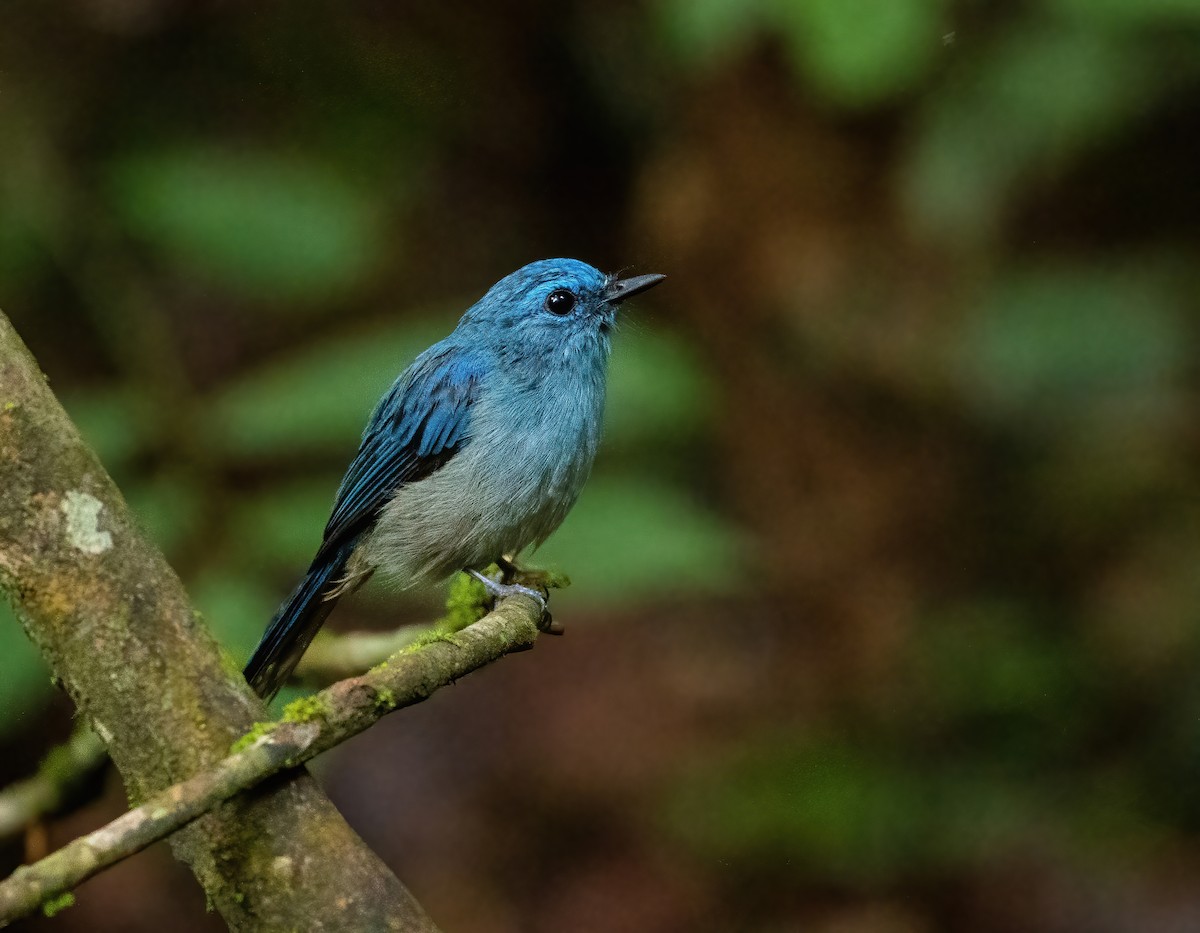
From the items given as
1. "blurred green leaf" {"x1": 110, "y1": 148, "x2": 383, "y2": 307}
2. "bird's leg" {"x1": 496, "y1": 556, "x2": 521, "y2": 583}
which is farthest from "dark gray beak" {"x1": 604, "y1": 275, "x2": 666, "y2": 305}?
"blurred green leaf" {"x1": 110, "y1": 148, "x2": 383, "y2": 307}

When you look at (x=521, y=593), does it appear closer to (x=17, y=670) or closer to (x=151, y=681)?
(x=17, y=670)

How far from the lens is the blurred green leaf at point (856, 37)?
422 centimetres

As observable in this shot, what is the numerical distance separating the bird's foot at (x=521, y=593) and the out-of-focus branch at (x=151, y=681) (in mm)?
1164

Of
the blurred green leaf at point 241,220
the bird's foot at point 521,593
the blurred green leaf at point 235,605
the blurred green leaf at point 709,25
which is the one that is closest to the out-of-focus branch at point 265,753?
the bird's foot at point 521,593

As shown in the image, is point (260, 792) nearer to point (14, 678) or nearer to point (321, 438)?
point (14, 678)

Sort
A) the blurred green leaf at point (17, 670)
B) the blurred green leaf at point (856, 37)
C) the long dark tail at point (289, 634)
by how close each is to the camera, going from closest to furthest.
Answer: the blurred green leaf at point (17, 670) < the long dark tail at point (289, 634) < the blurred green leaf at point (856, 37)

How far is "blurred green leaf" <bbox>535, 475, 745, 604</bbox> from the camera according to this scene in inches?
141

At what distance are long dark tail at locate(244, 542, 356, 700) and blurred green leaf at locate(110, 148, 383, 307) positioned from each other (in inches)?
40.3

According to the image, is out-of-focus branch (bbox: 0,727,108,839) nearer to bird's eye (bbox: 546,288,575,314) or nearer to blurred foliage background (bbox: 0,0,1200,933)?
blurred foliage background (bbox: 0,0,1200,933)

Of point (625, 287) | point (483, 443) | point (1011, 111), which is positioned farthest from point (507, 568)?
point (1011, 111)

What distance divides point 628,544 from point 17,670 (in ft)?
4.83

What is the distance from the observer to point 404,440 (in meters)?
3.88

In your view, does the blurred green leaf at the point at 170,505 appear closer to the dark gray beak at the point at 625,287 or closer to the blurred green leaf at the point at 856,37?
the dark gray beak at the point at 625,287

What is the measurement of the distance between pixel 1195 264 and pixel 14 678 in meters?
4.80
